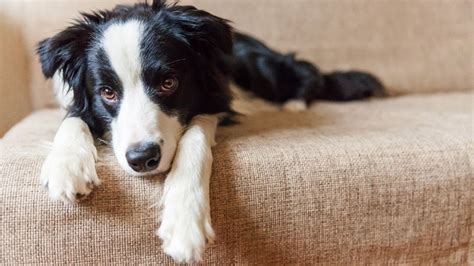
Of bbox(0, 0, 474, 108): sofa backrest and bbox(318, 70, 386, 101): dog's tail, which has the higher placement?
bbox(0, 0, 474, 108): sofa backrest

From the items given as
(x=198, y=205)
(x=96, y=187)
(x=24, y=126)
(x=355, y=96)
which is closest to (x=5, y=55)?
(x=24, y=126)

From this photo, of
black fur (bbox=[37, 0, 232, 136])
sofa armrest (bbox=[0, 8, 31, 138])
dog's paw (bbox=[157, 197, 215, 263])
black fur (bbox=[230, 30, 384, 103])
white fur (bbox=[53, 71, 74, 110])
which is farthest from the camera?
black fur (bbox=[230, 30, 384, 103])

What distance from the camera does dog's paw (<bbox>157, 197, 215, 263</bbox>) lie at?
142 centimetres

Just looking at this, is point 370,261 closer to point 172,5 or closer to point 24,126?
point 172,5

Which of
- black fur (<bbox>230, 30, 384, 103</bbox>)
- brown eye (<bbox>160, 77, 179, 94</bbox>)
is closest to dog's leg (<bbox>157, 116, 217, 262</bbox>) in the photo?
brown eye (<bbox>160, 77, 179, 94</bbox>)

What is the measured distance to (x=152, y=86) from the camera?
1716 mm

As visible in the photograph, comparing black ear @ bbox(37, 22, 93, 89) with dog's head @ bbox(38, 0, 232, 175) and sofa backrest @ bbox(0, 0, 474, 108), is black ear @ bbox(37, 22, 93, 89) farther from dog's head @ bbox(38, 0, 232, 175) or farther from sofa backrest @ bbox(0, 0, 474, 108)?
sofa backrest @ bbox(0, 0, 474, 108)

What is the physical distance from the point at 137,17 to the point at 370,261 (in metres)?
1.04

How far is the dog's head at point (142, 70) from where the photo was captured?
5.33 feet

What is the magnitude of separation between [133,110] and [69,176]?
0.28 m

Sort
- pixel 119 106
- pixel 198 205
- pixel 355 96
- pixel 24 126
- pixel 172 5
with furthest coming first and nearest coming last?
pixel 355 96, pixel 24 126, pixel 172 5, pixel 119 106, pixel 198 205

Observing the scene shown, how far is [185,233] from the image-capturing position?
4.69 ft

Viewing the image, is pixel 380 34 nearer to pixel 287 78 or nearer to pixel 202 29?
pixel 287 78

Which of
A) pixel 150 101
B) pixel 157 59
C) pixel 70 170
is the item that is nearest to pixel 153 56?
pixel 157 59
